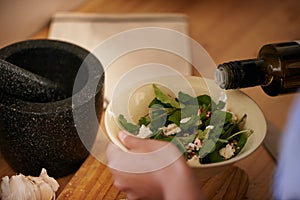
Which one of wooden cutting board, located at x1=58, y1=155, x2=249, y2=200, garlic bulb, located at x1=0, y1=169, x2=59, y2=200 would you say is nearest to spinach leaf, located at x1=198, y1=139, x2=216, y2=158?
wooden cutting board, located at x1=58, y1=155, x2=249, y2=200

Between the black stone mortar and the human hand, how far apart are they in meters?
0.13

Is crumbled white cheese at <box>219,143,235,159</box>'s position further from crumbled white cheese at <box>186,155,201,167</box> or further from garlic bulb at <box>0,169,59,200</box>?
garlic bulb at <box>0,169,59,200</box>

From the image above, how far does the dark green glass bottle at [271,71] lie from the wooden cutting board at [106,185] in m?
0.15

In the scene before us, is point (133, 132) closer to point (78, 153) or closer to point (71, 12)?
point (78, 153)

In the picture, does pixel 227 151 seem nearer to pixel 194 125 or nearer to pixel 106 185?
pixel 194 125

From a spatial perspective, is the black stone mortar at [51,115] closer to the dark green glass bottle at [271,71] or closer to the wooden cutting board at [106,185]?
the wooden cutting board at [106,185]

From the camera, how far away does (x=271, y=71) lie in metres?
0.85

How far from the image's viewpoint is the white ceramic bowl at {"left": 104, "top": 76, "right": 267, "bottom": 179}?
0.80 metres

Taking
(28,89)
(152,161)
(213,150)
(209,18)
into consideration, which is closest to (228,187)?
(213,150)

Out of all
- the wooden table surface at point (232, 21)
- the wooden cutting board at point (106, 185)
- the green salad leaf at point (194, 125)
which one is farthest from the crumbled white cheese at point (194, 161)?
the wooden table surface at point (232, 21)

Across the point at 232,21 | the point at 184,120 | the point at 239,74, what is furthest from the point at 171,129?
the point at 232,21

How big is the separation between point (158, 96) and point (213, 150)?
0.12 meters

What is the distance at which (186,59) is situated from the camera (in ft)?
3.68

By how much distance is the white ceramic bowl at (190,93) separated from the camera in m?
0.80
